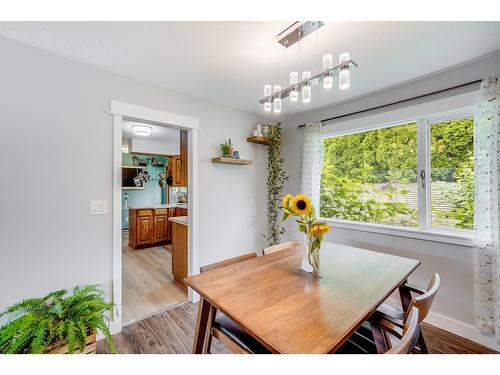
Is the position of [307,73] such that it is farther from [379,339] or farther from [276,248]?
[379,339]

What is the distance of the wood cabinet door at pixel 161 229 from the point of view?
473 centimetres

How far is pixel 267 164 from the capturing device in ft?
10.9

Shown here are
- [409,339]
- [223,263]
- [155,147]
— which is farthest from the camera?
[155,147]

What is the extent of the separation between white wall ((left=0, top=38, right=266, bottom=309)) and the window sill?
8.42 feet

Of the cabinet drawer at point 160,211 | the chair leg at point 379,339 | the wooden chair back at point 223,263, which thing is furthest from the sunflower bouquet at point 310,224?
the cabinet drawer at point 160,211

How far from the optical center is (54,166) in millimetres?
1685

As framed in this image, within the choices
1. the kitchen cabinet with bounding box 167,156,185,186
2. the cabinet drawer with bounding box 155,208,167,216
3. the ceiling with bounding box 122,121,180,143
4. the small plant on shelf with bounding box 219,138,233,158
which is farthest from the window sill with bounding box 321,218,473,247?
the kitchen cabinet with bounding box 167,156,185,186

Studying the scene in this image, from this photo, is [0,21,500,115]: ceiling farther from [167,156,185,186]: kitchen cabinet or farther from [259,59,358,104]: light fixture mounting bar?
[167,156,185,186]: kitchen cabinet

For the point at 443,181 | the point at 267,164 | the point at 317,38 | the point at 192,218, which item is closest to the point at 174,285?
the point at 192,218

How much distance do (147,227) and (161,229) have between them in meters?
0.31

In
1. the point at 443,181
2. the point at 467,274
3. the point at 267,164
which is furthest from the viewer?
the point at 267,164

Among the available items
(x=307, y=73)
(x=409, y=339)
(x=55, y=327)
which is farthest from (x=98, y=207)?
(x=409, y=339)

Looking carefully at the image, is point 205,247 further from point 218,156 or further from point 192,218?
point 218,156

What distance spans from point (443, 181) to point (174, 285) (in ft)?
10.8
